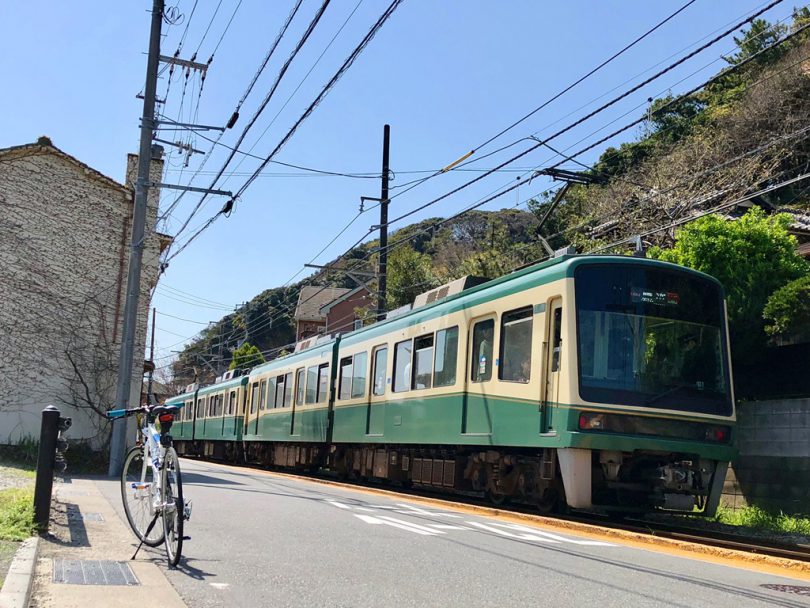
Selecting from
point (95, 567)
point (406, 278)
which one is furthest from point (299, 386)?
point (406, 278)

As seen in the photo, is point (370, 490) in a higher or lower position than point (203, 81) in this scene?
lower

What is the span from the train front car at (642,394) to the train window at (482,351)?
165 cm

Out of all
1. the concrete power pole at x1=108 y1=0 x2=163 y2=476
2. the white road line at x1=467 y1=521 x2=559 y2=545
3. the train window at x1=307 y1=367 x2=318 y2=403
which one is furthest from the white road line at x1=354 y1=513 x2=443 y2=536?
the train window at x1=307 y1=367 x2=318 y2=403

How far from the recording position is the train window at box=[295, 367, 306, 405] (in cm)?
2205

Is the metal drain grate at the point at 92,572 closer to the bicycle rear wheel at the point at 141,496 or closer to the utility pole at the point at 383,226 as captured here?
the bicycle rear wheel at the point at 141,496

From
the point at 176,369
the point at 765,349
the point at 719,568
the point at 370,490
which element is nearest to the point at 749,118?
the point at 765,349

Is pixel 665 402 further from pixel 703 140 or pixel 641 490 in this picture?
pixel 703 140

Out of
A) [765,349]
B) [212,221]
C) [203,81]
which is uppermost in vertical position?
[203,81]

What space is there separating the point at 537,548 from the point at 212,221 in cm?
1351

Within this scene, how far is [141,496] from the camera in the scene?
22.3ft

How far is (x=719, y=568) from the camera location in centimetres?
699

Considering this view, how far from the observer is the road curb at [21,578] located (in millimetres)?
4457

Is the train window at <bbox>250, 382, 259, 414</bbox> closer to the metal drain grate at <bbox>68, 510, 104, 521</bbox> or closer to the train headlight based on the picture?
the train headlight

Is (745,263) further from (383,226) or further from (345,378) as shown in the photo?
(383,226)
